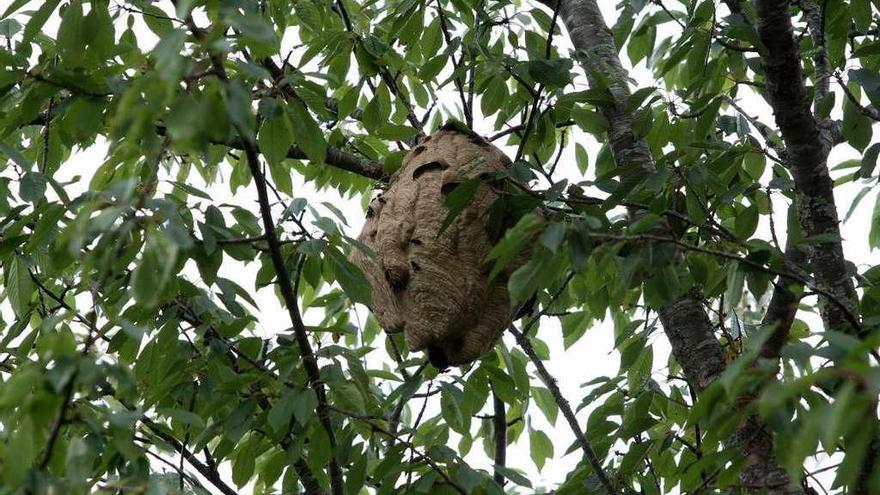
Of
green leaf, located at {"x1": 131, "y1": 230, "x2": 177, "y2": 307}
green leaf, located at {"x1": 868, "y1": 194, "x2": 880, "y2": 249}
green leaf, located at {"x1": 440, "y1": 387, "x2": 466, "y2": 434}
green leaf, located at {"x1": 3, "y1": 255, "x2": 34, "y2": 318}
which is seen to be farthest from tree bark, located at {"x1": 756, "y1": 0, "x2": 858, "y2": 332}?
green leaf, located at {"x1": 3, "y1": 255, "x2": 34, "y2": 318}

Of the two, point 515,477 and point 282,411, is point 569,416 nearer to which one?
point 515,477

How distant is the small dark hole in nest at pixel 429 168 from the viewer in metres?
2.86

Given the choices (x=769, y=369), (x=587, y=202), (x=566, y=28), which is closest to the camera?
(x=769, y=369)

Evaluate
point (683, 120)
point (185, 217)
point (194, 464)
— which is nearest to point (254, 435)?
point (194, 464)

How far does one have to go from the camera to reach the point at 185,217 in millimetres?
2711

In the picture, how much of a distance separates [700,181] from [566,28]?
3.59ft

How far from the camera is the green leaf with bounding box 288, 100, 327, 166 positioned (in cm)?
228

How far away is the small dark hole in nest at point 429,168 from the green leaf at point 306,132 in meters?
0.60

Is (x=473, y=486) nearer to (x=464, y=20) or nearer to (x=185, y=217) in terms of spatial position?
(x=185, y=217)

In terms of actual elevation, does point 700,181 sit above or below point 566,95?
below

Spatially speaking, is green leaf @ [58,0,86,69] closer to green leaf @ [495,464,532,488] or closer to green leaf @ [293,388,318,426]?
green leaf @ [293,388,318,426]

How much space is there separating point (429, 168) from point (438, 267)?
32 cm

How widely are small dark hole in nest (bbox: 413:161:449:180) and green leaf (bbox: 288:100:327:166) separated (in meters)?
0.60

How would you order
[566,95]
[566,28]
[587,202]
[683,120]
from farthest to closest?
[566,28] < [683,120] < [566,95] < [587,202]
